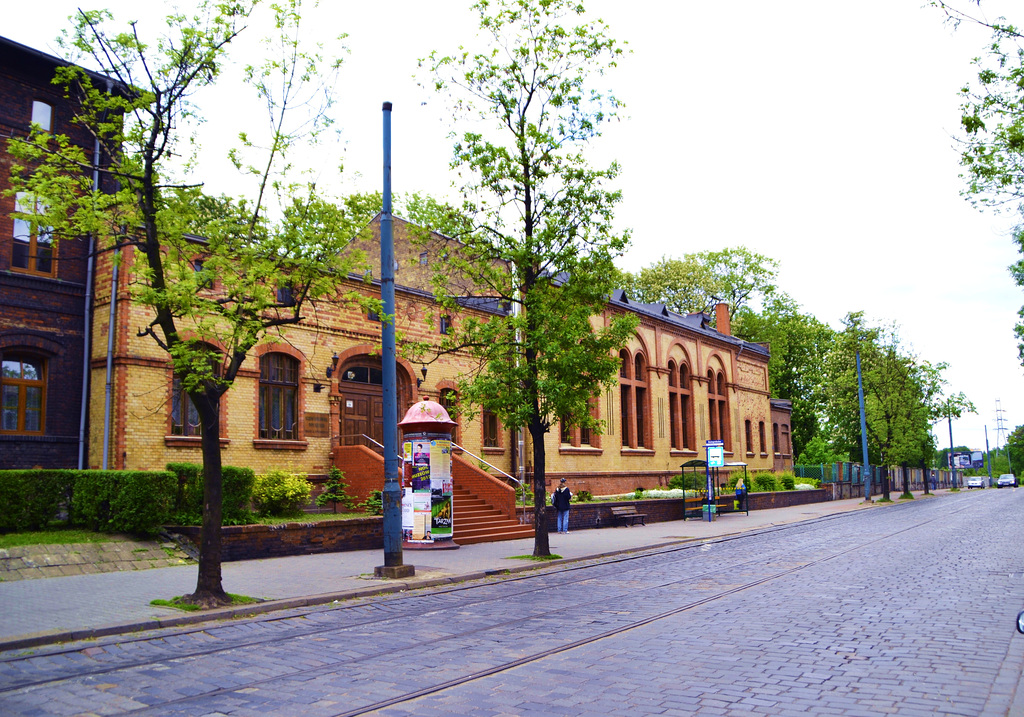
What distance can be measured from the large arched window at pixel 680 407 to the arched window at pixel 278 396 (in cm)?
2332

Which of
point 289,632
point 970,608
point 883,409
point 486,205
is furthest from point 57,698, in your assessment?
point 883,409

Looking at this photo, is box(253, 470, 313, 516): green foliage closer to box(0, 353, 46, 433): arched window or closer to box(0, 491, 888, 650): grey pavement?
box(0, 491, 888, 650): grey pavement

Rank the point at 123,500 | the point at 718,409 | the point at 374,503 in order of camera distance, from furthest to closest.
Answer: the point at 718,409 → the point at 374,503 → the point at 123,500

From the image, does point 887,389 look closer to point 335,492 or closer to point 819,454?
point 819,454

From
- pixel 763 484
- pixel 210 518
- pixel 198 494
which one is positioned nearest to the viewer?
pixel 210 518

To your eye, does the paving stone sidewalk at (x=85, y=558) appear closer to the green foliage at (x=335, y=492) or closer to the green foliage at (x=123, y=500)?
the green foliage at (x=123, y=500)

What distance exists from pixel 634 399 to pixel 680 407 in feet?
16.9

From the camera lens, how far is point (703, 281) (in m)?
58.1

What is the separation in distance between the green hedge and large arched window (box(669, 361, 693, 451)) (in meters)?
27.2

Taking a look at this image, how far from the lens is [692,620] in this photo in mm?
9531

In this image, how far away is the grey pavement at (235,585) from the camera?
9523mm

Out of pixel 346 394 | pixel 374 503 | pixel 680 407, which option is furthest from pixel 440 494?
pixel 680 407

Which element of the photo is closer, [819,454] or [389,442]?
[389,442]

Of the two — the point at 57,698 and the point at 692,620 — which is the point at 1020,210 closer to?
the point at 692,620
